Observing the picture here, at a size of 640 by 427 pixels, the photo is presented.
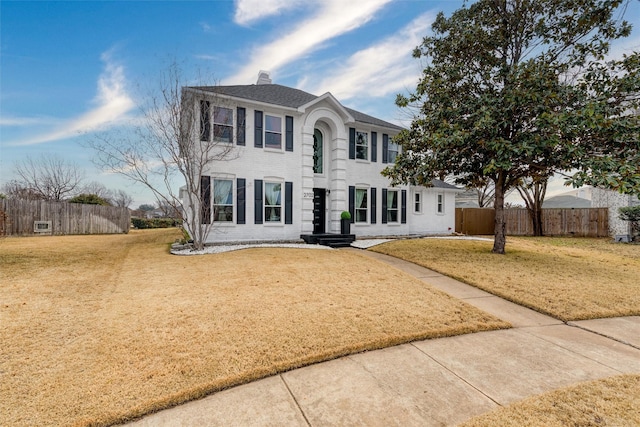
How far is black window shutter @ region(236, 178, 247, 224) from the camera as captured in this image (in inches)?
467

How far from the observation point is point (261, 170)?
1228 cm

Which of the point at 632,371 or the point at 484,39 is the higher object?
the point at 484,39

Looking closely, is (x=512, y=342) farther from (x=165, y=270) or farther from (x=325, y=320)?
(x=165, y=270)

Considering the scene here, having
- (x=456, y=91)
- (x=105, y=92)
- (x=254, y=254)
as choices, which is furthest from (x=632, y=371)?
(x=105, y=92)

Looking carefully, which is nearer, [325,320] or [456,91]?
[325,320]

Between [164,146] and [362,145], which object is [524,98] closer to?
[362,145]

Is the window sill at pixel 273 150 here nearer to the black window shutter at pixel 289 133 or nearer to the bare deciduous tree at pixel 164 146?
the black window shutter at pixel 289 133

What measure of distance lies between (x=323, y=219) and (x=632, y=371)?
38.6 ft

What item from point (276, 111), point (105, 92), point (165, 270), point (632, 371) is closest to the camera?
point (632, 371)

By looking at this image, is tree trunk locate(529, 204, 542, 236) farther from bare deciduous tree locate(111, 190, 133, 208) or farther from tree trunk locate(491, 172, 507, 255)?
bare deciduous tree locate(111, 190, 133, 208)

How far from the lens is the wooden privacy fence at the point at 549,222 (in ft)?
60.2

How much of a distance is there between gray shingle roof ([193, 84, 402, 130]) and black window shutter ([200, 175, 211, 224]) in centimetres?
341

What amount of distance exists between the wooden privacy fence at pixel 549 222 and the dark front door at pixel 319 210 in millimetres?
A: 11455

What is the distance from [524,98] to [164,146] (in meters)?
11.8
